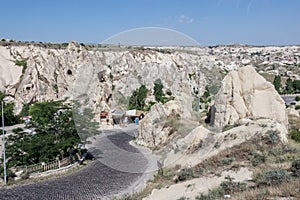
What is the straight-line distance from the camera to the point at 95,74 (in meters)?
26.8

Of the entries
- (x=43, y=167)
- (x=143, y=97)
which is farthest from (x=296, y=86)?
(x=43, y=167)

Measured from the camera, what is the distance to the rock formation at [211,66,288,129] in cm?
1681

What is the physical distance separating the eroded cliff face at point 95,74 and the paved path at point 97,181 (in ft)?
12.0

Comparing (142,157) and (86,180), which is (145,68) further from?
(86,180)

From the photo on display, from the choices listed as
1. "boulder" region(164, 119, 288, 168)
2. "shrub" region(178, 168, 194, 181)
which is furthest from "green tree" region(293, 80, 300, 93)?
"shrub" region(178, 168, 194, 181)

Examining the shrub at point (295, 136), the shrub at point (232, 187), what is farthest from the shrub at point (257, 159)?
the shrub at point (295, 136)

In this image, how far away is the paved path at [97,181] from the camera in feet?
38.8

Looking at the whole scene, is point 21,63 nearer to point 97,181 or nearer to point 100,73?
point 100,73

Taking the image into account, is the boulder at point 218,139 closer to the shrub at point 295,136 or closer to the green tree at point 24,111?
the shrub at point 295,136

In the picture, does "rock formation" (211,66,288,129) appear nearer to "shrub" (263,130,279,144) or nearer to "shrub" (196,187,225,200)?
"shrub" (263,130,279,144)

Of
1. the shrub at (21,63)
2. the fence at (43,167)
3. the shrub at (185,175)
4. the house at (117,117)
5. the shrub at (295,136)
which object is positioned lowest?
the fence at (43,167)

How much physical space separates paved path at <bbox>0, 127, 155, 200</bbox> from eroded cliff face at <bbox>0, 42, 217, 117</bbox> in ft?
12.0

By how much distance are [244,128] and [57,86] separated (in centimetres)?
3712

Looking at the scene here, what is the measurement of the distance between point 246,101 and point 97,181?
896 cm
